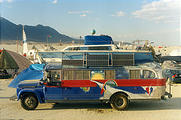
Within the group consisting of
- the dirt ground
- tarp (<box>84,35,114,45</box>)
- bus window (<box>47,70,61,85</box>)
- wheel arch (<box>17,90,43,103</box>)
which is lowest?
the dirt ground

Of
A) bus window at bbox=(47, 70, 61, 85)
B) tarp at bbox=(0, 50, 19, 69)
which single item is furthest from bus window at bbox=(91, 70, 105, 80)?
tarp at bbox=(0, 50, 19, 69)

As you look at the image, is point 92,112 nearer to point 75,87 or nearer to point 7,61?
point 75,87

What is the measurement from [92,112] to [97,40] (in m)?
5.09

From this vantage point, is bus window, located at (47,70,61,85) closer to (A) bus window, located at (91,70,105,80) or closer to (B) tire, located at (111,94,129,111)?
(A) bus window, located at (91,70,105,80)

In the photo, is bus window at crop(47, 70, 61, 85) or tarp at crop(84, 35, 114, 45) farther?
tarp at crop(84, 35, 114, 45)

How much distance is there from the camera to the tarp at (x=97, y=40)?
1213 cm

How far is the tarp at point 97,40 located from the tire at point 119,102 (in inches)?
162

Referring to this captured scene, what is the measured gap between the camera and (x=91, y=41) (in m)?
12.2

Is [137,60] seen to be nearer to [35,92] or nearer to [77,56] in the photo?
[77,56]

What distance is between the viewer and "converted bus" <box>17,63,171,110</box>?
896 centimetres

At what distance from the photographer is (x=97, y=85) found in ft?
29.5

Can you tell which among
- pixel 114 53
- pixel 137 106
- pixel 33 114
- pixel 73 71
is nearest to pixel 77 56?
pixel 73 71

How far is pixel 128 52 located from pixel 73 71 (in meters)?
2.94

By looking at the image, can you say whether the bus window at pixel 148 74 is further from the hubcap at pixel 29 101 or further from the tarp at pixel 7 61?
the tarp at pixel 7 61
